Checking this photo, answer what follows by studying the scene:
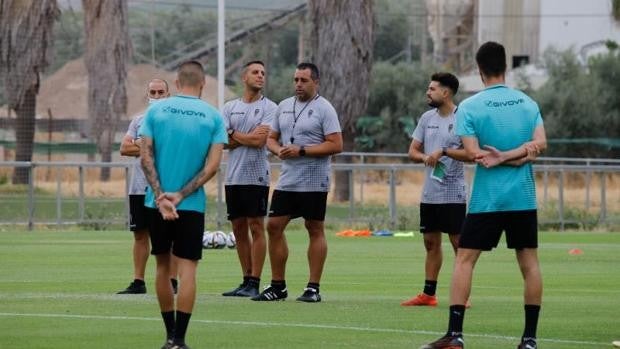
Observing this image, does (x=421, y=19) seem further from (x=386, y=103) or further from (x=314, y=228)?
(x=314, y=228)

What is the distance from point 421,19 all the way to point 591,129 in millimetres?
39289

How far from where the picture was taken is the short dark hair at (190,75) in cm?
1218

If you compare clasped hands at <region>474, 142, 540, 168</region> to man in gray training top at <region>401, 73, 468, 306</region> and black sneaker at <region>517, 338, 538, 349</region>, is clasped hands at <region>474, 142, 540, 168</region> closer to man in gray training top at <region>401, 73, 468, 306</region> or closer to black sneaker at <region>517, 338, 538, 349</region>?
black sneaker at <region>517, 338, 538, 349</region>

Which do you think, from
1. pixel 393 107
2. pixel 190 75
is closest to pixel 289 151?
pixel 190 75

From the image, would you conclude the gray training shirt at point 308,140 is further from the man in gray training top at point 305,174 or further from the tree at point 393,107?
the tree at point 393,107

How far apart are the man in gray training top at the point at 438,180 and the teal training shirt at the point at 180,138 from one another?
4.30 m

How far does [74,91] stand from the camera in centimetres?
9138

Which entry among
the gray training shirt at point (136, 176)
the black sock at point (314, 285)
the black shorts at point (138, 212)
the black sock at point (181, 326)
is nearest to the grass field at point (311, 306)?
the black sock at point (314, 285)

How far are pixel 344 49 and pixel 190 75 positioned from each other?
30046 mm

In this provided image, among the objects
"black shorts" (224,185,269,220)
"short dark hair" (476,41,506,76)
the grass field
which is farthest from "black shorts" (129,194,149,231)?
"short dark hair" (476,41,506,76)

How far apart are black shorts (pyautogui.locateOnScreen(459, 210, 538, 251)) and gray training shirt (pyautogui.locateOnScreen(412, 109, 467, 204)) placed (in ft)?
12.6

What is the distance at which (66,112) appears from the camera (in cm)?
8962

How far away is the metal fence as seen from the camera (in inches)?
1288

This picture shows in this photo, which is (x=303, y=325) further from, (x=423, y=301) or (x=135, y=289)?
(x=135, y=289)
